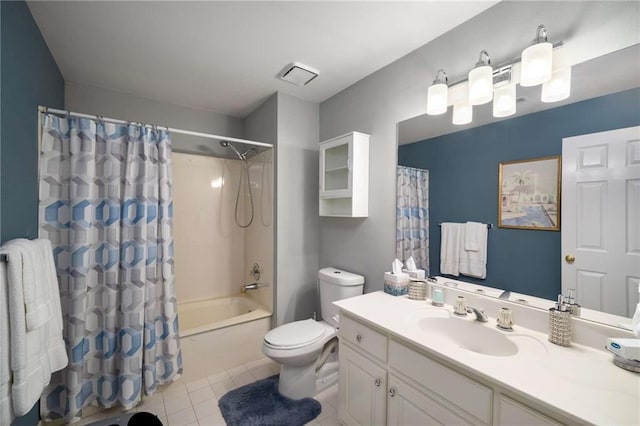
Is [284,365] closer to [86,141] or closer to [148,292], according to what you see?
[148,292]

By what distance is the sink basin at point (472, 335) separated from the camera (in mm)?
1166

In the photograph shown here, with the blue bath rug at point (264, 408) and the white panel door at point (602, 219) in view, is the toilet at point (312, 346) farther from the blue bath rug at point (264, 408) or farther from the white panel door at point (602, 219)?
the white panel door at point (602, 219)

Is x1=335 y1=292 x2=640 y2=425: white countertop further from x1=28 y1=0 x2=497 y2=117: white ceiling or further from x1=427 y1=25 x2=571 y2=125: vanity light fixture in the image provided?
x1=28 y1=0 x2=497 y2=117: white ceiling

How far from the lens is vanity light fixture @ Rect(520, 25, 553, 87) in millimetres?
1119

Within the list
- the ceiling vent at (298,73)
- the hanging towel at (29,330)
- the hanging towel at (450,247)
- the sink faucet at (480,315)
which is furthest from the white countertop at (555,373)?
the ceiling vent at (298,73)

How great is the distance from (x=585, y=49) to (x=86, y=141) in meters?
2.70

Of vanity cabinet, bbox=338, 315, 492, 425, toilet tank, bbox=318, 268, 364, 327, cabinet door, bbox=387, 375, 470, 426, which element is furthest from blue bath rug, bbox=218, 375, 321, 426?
cabinet door, bbox=387, 375, 470, 426

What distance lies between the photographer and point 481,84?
1.32 metres

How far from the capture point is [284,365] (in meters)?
1.87

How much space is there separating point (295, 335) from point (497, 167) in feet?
5.39

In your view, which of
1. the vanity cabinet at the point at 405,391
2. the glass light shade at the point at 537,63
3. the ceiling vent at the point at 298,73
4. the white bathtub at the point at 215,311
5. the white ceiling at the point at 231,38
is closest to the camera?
the vanity cabinet at the point at 405,391

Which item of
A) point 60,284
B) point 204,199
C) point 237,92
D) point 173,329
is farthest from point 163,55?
point 173,329

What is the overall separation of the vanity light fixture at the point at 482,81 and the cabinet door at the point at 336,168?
87 cm

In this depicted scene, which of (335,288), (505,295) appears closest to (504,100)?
(505,295)
